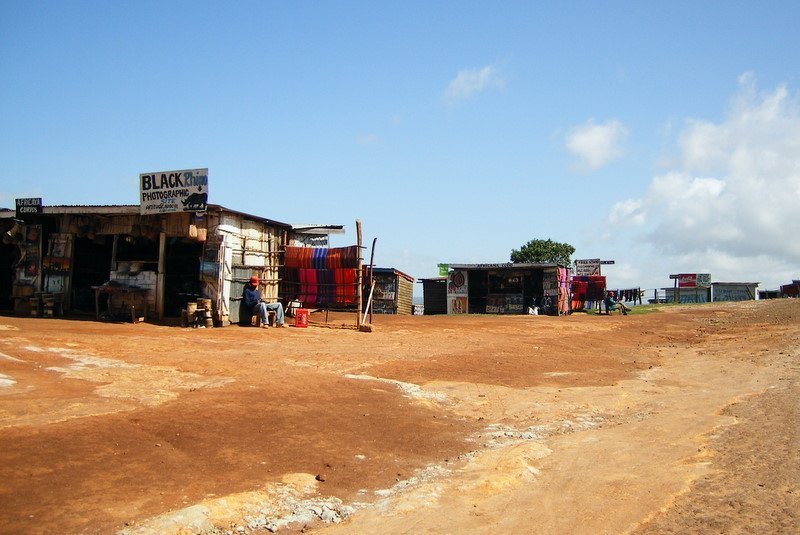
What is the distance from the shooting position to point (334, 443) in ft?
24.8

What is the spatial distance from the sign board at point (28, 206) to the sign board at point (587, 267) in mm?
35659

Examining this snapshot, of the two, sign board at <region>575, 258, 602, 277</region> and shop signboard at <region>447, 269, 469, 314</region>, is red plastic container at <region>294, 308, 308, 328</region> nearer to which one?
shop signboard at <region>447, 269, 469, 314</region>

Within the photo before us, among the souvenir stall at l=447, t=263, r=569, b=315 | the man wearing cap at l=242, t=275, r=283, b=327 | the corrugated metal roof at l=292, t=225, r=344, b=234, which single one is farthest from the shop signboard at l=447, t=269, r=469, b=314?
the man wearing cap at l=242, t=275, r=283, b=327

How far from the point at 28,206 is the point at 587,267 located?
3649cm

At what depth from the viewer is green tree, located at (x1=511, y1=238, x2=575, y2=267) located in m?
62.9

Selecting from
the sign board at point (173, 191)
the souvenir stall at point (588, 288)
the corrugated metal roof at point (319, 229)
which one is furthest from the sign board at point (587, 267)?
the sign board at point (173, 191)

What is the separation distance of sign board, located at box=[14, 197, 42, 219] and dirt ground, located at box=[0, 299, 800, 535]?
23.8 feet

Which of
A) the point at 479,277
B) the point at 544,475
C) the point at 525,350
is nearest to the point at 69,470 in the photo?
the point at 544,475

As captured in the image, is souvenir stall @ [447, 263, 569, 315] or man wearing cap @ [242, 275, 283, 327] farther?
souvenir stall @ [447, 263, 569, 315]

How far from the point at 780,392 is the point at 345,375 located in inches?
311

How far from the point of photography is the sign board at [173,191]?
60.1 ft

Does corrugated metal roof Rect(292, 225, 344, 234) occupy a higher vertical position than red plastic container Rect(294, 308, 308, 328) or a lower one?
higher

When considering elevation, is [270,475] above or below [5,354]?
below

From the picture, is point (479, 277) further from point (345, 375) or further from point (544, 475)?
point (544, 475)
